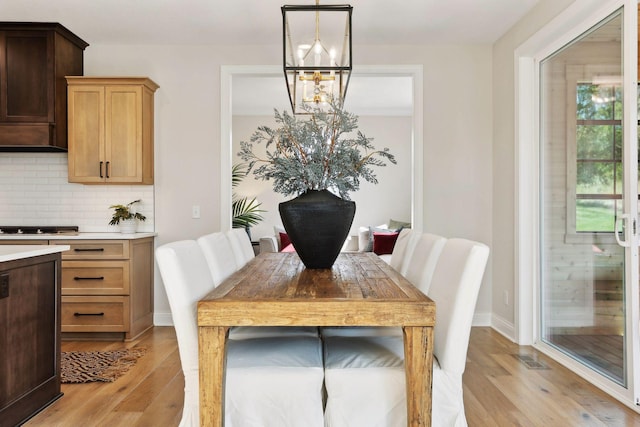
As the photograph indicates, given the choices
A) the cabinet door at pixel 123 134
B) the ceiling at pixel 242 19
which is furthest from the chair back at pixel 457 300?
the cabinet door at pixel 123 134

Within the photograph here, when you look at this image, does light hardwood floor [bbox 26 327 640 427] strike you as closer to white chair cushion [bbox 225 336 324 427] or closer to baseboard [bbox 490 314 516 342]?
baseboard [bbox 490 314 516 342]

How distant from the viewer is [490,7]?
3672 millimetres

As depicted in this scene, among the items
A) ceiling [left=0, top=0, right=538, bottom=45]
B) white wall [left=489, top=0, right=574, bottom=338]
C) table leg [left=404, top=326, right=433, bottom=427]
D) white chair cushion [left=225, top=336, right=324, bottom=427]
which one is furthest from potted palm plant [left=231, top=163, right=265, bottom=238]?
table leg [left=404, top=326, right=433, bottom=427]

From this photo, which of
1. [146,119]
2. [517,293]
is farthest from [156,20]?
[517,293]

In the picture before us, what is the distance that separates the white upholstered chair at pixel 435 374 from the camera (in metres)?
1.76

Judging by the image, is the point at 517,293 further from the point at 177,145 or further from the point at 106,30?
the point at 106,30

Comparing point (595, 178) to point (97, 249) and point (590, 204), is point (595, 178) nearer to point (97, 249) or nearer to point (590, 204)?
point (590, 204)

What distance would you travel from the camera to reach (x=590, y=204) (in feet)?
9.98

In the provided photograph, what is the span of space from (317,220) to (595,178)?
183 cm

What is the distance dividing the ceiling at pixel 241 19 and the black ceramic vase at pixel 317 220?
194 centimetres

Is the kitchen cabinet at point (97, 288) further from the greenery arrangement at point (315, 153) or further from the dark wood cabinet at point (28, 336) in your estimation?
the greenery arrangement at point (315, 153)

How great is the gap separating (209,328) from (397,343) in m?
0.84

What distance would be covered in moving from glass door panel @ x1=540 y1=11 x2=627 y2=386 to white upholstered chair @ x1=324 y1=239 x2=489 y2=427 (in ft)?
4.78

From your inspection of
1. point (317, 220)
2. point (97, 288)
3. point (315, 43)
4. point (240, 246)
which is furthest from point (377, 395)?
point (97, 288)
